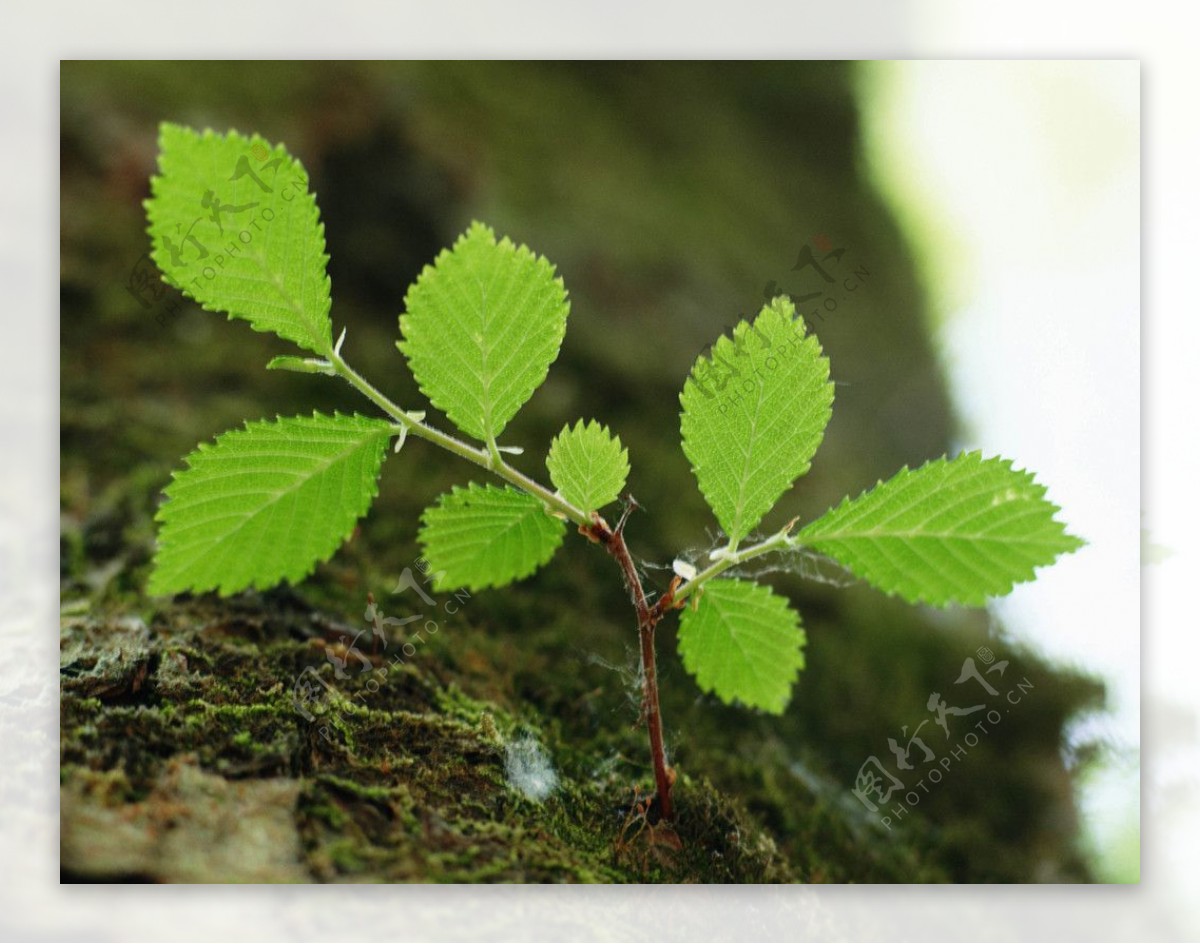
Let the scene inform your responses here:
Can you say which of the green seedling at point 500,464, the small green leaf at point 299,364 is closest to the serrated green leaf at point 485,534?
the green seedling at point 500,464

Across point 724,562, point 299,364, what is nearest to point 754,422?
point 724,562

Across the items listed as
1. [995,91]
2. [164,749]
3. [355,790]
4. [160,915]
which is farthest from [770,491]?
[995,91]

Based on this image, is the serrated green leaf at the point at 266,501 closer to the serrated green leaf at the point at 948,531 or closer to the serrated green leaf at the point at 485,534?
the serrated green leaf at the point at 485,534

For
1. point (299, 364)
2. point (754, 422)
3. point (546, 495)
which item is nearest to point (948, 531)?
point (754, 422)

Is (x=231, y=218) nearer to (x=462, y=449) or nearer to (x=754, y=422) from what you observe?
(x=462, y=449)

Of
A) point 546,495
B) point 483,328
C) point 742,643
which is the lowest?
point 742,643

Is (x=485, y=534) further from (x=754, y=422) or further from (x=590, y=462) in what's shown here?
(x=754, y=422)

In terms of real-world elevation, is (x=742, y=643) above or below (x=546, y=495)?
below
